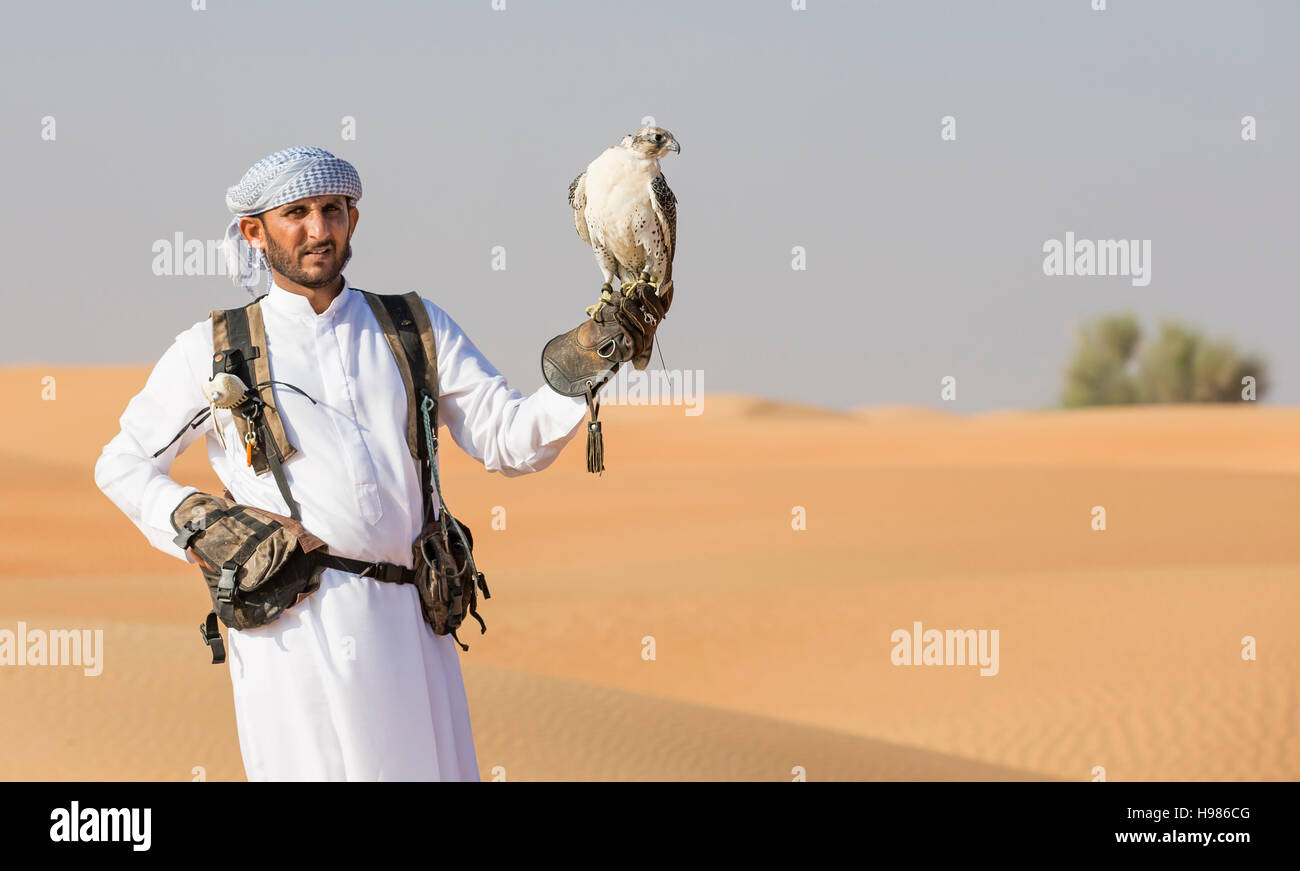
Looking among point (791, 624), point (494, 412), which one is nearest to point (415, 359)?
point (494, 412)

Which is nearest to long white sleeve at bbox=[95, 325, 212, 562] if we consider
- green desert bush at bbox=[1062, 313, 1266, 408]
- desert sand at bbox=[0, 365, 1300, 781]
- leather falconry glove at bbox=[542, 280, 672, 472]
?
leather falconry glove at bbox=[542, 280, 672, 472]

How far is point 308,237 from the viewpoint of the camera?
4.11 metres

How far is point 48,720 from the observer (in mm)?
7590

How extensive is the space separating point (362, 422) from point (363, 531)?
289 millimetres

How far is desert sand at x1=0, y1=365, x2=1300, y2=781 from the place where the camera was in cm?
810

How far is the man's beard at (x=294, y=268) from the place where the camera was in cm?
412

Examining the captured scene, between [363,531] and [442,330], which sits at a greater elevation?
[442,330]

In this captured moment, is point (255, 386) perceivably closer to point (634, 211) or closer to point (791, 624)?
point (634, 211)

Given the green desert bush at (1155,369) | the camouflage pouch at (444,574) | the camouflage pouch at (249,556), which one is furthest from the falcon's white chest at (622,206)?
the green desert bush at (1155,369)

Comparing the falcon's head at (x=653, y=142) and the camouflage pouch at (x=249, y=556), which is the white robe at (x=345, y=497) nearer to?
the camouflage pouch at (x=249, y=556)

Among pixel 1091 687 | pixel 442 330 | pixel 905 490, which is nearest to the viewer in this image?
pixel 442 330
